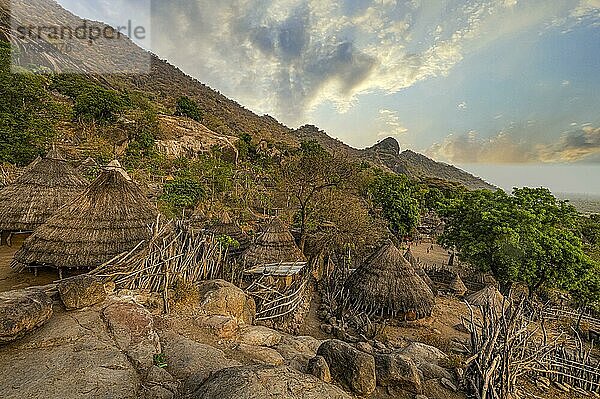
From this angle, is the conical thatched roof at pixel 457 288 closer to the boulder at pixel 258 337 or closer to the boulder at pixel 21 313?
the boulder at pixel 258 337

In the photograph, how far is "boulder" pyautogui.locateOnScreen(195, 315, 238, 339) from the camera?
5484 mm

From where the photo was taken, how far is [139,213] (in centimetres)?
815

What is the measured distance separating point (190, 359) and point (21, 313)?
6.51 ft

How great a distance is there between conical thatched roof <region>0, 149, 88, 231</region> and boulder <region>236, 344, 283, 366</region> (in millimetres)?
7793

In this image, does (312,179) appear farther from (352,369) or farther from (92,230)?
(352,369)

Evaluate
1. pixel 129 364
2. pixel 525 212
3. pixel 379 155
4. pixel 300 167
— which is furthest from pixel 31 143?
pixel 379 155

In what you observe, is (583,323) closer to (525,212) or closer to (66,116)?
(525,212)

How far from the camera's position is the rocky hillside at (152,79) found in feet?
139

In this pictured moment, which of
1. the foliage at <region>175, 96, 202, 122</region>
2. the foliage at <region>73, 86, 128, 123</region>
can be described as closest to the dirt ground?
the foliage at <region>73, 86, 128, 123</region>

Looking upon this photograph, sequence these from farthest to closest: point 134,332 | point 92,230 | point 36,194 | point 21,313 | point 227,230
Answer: point 227,230 < point 36,194 < point 92,230 < point 134,332 < point 21,313

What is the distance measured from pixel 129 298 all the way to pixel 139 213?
3.41 m

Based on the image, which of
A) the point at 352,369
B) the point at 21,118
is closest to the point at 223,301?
the point at 352,369

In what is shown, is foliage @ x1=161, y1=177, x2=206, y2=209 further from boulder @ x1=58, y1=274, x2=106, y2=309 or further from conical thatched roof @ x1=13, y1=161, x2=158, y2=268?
boulder @ x1=58, y1=274, x2=106, y2=309

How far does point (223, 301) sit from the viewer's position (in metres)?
6.30
